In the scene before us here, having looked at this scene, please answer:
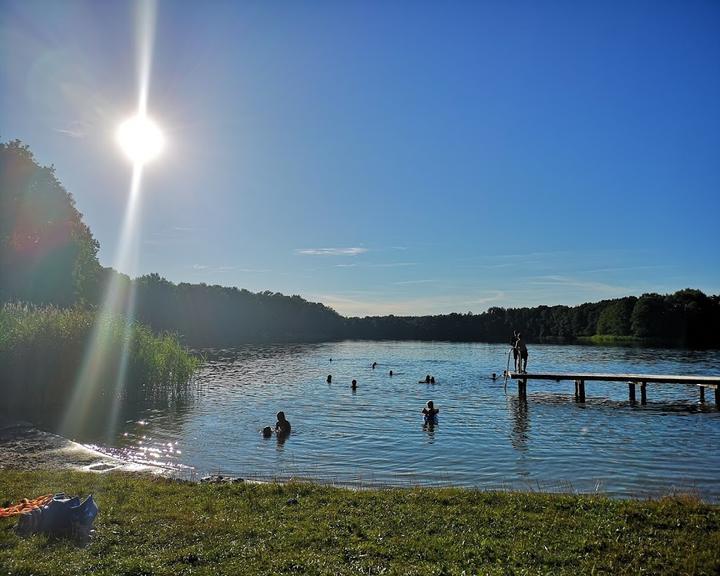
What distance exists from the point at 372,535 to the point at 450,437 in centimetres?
1527

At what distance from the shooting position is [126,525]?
910 centimetres

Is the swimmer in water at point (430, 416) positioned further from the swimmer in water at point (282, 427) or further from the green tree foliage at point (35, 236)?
the green tree foliage at point (35, 236)

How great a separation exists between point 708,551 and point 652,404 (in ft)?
99.1

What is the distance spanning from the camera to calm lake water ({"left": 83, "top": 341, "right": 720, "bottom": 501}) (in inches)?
650

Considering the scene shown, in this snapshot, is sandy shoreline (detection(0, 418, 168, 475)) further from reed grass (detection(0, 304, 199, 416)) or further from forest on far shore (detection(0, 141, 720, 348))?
forest on far shore (detection(0, 141, 720, 348))

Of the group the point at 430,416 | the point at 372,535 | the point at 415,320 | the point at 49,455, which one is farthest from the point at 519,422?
the point at 415,320

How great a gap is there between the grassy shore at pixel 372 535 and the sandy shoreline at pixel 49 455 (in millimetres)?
4628

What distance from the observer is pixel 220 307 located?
177000mm

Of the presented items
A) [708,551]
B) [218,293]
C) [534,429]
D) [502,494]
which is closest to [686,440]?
[534,429]

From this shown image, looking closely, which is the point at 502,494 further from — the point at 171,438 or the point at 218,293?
the point at 218,293

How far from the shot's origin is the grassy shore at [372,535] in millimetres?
7250

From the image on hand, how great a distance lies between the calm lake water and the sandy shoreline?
1.62 meters

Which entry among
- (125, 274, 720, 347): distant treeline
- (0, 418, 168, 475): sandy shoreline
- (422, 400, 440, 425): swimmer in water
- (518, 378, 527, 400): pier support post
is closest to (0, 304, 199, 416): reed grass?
(0, 418, 168, 475): sandy shoreline

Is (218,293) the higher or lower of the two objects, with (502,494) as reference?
higher
